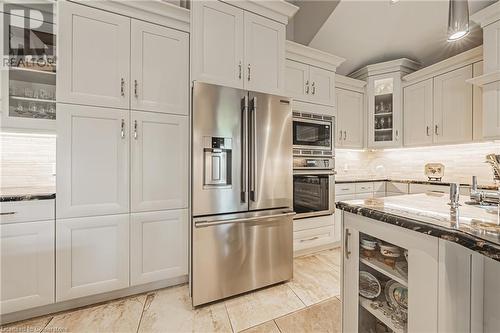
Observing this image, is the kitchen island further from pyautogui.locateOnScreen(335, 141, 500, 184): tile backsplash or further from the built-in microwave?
pyautogui.locateOnScreen(335, 141, 500, 184): tile backsplash

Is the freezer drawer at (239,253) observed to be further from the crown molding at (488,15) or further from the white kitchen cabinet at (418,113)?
the crown molding at (488,15)

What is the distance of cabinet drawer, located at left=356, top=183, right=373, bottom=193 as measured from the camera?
10.2 ft

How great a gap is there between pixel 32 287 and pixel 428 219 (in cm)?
240

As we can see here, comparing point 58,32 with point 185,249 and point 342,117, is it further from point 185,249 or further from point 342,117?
point 342,117

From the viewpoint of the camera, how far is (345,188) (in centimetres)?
300

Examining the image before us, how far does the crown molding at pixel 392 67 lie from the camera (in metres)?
3.26

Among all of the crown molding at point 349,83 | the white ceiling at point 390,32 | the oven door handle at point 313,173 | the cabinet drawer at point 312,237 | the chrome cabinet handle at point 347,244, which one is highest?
the white ceiling at point 390,32

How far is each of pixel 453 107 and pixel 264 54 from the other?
2657mm

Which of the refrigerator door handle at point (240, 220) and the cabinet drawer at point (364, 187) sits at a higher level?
the cabinet drawer at point (364, 187)

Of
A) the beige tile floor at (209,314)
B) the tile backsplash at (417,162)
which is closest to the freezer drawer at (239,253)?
the beige tile floor at (209,314)

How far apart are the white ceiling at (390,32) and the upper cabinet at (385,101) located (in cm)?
16

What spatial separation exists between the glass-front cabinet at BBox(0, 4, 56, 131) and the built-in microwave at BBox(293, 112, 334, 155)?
7.34 ft

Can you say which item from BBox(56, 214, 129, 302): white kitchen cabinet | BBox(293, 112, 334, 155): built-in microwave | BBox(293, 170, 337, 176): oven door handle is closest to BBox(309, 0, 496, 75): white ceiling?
BBox(293, 112, 334, 155): built-in microwave

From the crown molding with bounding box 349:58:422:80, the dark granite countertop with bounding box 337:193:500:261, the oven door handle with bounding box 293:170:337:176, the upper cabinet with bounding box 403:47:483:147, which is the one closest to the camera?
the dark granite countertop with bounding box 337:193:500:261
